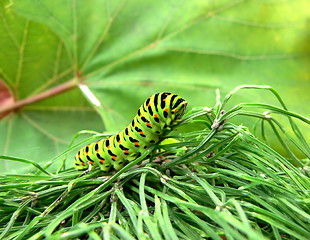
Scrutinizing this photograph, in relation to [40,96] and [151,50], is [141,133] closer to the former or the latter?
[151,50]

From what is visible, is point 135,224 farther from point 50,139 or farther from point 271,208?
point 50,139

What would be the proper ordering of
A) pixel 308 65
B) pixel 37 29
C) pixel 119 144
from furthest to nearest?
pixel 37 29
pixel 308 65
pixel 119 144

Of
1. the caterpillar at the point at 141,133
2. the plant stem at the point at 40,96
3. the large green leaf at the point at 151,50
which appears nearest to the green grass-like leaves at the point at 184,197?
the caterpillar at the point at 141,133

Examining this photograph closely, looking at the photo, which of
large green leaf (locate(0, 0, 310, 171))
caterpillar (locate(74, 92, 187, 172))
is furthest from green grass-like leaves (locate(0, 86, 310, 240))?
large green leaf (locate(0, 0, 310, 171))

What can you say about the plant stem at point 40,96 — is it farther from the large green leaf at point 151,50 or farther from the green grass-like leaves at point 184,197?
the green grass-like leaves at point 184,197

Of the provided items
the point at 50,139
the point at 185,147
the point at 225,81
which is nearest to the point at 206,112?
the point at 185,147

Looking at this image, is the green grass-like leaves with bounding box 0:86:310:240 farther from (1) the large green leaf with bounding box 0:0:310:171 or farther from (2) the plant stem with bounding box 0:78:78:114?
(2) the plant stem with bounding box 0:78:78:114
